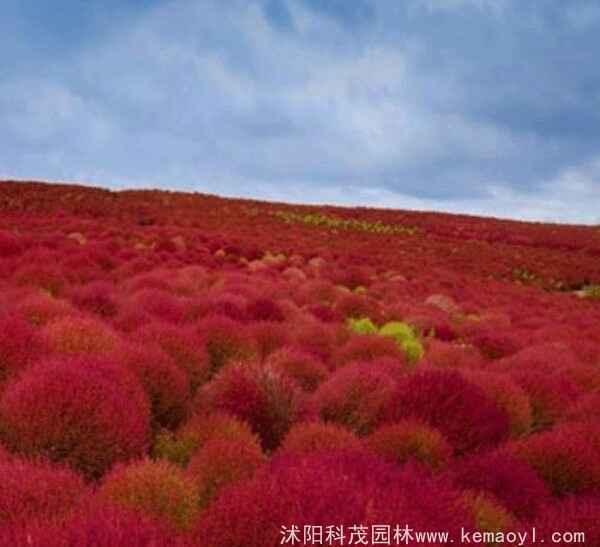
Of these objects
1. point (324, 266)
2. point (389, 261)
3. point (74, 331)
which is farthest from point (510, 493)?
point (389, 261)

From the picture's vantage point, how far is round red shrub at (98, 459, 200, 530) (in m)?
3.50

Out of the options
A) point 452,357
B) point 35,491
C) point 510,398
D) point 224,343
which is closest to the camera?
point 35,491

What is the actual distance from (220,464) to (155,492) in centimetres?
62

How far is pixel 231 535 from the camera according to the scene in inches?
120

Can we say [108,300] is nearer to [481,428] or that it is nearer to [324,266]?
[481,428]

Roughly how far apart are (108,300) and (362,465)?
584 centimetres

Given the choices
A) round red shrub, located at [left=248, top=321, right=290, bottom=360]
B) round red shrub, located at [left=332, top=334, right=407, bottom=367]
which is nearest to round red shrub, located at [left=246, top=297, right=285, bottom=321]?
round red shrub, located at [left=248, top=321, right=290, bottom=360]

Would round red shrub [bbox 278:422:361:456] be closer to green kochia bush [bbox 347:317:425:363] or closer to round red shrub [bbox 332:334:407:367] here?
round red shrub [bbox 332:334:407:367]

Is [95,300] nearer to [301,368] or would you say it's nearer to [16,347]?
[301,368]

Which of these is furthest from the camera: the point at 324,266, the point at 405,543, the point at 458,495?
the point at 324,266

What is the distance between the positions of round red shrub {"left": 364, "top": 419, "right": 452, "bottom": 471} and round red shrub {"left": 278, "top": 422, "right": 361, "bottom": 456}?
153 mm

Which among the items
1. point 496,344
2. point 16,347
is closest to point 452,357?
point 496,344

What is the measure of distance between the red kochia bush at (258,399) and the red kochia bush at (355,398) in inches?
9.2

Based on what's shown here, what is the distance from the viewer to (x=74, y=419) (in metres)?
4.23
